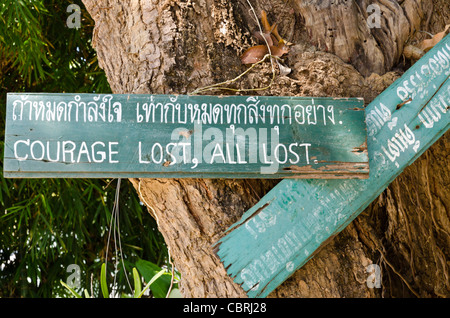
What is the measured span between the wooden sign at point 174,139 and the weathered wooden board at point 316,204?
0.19ft

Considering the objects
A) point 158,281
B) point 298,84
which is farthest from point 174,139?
point 158,281

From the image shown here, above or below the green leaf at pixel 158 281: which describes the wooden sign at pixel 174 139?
above

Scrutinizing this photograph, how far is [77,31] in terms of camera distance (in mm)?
2535

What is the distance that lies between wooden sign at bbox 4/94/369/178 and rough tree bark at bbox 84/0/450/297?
104mm

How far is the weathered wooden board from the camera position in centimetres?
115

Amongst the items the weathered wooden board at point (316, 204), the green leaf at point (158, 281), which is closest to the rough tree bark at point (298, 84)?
the weathered wooden board at point (316, 204)

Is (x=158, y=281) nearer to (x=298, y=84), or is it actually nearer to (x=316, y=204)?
(x=316, y=204)

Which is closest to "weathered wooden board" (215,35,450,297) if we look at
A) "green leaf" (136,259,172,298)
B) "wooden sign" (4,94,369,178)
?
"wooden sign" (4,94,369,178)

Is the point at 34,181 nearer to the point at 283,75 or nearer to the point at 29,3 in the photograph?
the point at 29,3

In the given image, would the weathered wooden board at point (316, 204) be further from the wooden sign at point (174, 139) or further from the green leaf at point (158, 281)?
the green leaf at point (158, 281)

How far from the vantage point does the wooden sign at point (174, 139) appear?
3.64 feet

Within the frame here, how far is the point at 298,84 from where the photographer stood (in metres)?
1.27

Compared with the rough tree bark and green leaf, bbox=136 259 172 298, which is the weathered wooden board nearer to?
the rough tree bark
